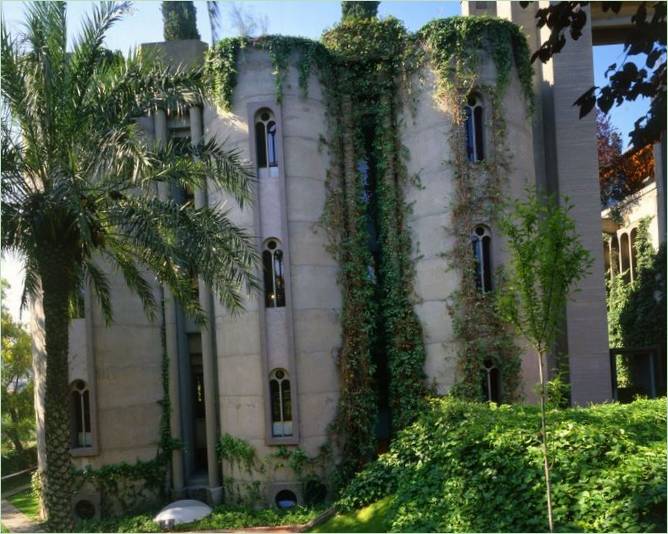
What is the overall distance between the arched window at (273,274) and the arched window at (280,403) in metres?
1.65

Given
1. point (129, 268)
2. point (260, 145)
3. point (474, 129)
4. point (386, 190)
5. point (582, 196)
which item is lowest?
point (129, 268)

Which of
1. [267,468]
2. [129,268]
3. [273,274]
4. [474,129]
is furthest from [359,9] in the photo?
[267,468]

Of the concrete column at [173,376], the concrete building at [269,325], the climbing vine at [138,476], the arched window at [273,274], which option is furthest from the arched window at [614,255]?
the climbing vine at [138,476]

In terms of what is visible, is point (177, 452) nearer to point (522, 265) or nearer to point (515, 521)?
point (515, 521)

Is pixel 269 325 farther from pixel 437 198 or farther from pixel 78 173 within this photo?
pixel 78 173

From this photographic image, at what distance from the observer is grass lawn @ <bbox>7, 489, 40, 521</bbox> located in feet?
43.0

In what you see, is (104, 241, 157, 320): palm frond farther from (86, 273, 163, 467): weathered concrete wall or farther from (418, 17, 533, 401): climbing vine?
(418, 17, 533, 401): climbing vine

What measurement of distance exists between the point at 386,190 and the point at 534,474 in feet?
28.1

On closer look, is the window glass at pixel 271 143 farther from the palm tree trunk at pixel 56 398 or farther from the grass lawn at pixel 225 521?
the grass lawn at pixel 225 521

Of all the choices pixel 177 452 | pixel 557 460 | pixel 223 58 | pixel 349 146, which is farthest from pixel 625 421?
pixel 223 58

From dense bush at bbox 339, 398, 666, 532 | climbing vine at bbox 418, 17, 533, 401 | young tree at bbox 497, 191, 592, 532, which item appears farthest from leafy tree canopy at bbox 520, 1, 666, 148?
climbing vine at bbox 418, 17, 533, 401

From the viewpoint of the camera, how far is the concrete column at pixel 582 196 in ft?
53.1

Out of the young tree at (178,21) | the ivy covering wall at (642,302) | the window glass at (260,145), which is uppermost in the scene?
the young tree at (178,21)

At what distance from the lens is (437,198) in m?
14.4
